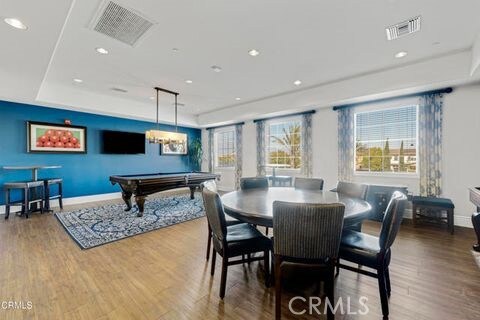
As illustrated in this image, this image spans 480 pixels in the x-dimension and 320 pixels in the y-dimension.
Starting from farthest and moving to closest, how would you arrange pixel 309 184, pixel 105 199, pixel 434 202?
pixel 105 199 → pixel 434 202 → pixel 309 184

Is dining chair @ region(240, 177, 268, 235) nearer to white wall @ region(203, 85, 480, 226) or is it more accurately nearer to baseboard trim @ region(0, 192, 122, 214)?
white wall @ region(203, 85, 480, 226)

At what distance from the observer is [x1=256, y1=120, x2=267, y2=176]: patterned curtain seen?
677 centimetres

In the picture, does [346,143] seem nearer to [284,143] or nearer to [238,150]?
[284,143]

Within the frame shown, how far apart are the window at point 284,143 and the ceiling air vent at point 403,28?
129 inches

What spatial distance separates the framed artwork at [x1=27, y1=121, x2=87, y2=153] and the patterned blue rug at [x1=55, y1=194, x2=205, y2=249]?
1790mm

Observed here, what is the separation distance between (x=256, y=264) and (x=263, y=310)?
31.6 inches

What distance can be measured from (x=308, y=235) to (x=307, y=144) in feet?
14.7

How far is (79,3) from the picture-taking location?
2.24 meters

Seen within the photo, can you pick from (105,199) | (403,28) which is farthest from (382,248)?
(105,199)

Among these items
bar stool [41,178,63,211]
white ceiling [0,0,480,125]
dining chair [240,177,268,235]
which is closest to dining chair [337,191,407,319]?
dining chair [240,177,268,235]

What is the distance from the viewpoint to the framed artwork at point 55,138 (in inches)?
197

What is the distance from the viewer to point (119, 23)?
2.56m

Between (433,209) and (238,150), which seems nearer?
(433,209)

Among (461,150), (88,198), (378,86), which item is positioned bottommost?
(88,198)
